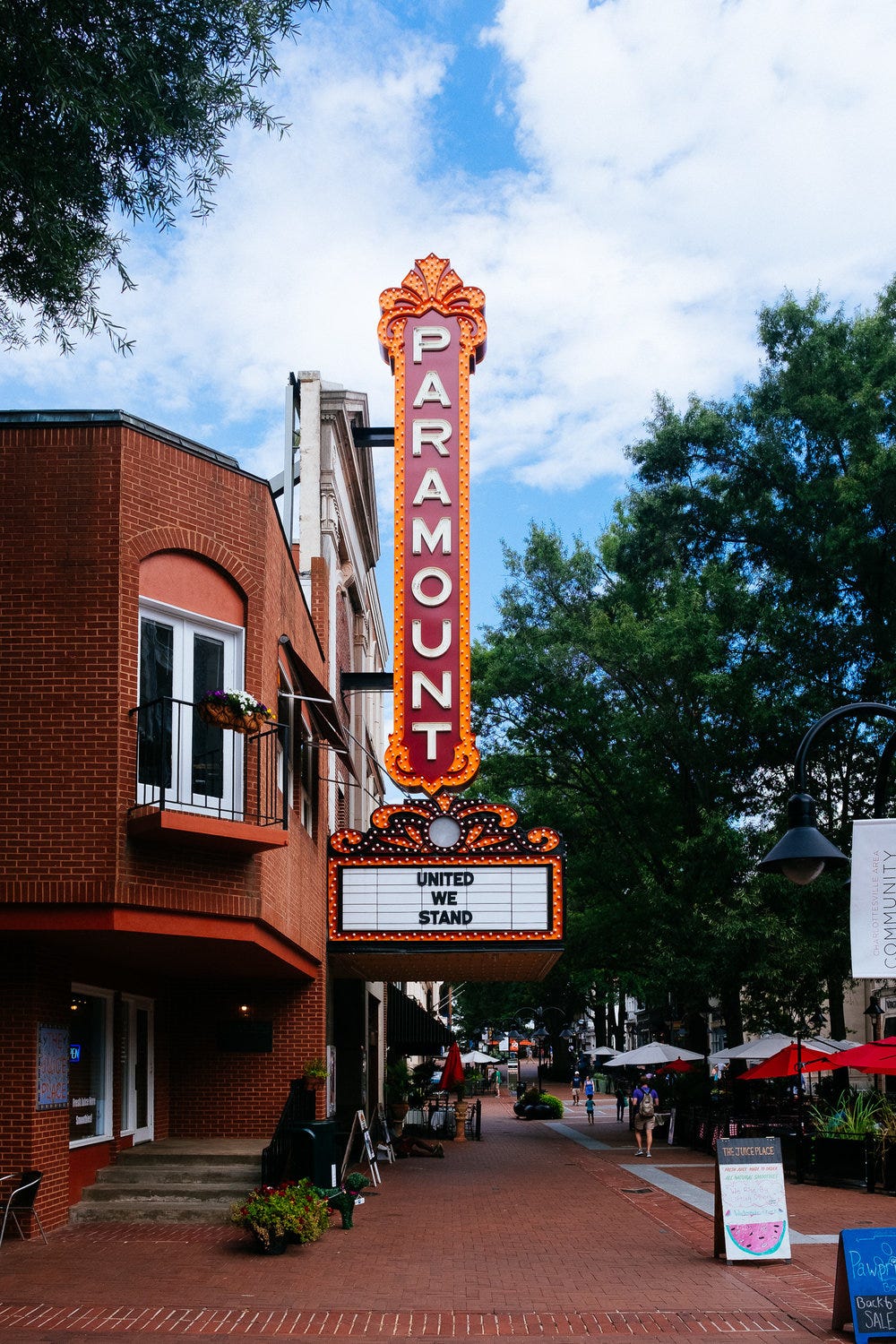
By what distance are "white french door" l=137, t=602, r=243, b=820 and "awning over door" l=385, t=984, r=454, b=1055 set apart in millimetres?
20088

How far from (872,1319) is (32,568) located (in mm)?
9594

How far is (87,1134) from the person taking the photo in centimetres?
1581

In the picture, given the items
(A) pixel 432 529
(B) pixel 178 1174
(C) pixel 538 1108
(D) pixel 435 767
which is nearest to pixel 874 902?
(B) pixel 178 1174

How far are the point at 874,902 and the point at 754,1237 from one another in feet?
21.0

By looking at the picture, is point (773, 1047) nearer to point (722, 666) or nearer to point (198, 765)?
point (722, 666)

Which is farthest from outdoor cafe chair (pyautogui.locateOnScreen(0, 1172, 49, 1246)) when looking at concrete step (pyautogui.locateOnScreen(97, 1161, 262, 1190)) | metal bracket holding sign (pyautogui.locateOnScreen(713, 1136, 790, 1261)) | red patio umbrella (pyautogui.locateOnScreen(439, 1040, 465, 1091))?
red patio umbrella (pyautogui.locateOnScreen(439, 1040, 465, 1091))

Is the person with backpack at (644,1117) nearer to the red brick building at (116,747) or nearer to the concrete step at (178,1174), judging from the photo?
the concrete step at (178,1174)

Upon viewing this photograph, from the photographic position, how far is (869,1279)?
9648 millimetres

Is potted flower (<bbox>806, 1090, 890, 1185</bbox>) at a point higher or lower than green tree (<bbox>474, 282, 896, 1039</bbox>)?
lower

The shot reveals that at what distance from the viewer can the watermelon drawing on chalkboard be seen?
12.7 m

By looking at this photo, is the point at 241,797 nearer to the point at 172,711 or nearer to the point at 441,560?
the point at 172,711

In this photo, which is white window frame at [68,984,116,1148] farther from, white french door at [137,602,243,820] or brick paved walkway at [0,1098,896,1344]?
white french door at [137,602,243,820]

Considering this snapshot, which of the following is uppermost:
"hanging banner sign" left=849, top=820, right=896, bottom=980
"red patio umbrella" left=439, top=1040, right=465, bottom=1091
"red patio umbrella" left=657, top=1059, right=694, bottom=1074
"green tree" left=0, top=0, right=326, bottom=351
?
"green tree" left=0, top=0, right=326, bottom=351

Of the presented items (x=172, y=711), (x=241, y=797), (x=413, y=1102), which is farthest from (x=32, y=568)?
(x=413, y=1102)
